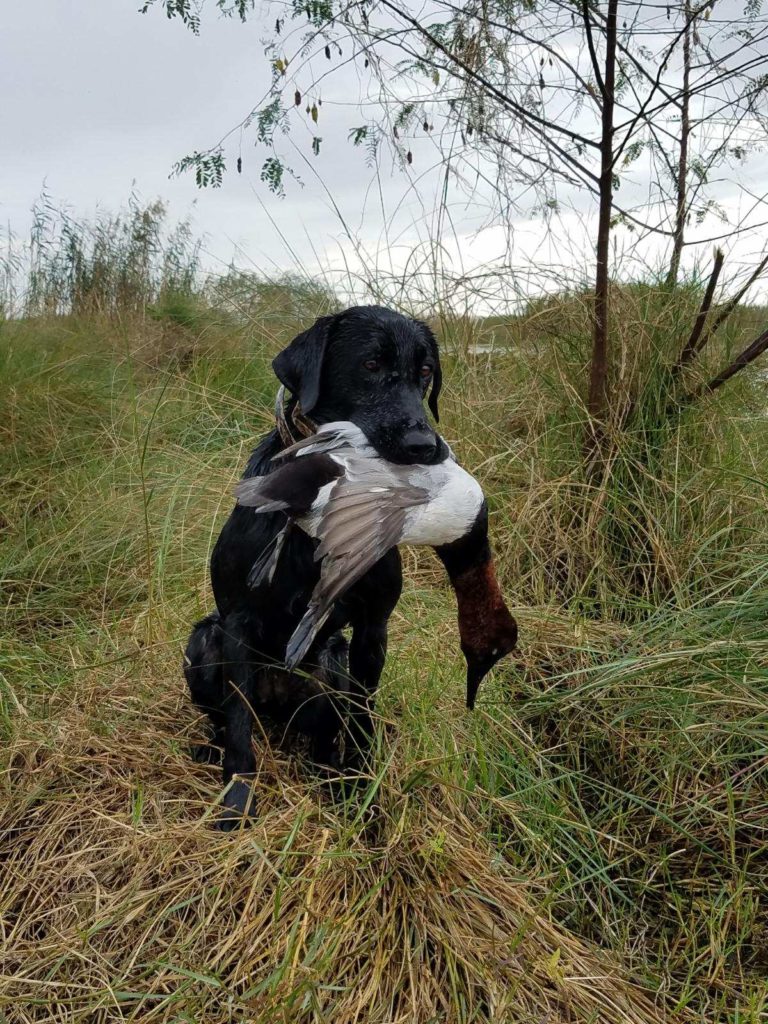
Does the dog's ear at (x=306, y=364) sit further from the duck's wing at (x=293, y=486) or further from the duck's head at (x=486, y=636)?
the duck's head at (x=486, y=636)

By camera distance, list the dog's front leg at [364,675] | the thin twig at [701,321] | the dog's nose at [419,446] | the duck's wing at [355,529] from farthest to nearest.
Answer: the thin twig at [701,321] → the dog's front leg at [364,675] → the dog's nose at [419,446] → the duck's wing at [355,529]

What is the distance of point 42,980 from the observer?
1.75 meters

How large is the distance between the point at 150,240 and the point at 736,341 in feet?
16.1

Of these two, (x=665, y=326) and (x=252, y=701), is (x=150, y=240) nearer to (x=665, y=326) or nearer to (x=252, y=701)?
(x=665, y=326)

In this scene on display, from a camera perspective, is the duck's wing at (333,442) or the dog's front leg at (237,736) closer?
the duck's wing at (333,442)

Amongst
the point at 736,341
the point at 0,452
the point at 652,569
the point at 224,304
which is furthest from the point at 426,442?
the point at 224,304

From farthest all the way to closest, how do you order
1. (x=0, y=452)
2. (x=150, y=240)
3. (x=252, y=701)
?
(x=150, y=240), (x=0, y=452), (x=252, y=701)

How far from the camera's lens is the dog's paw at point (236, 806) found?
6.71 feet

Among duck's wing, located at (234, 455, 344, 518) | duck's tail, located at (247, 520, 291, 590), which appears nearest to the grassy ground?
duck's tail, located at (247, 520, 291, 590)

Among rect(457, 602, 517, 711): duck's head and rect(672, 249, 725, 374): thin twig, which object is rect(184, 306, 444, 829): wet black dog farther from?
rect(672, 249, 725, 374): thin twig

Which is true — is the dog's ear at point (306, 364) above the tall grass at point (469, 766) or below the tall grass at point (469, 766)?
above

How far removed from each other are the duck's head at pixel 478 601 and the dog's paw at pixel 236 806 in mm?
560

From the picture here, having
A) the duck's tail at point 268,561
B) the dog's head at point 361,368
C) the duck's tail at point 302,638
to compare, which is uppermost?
the dog's head at point 361,368

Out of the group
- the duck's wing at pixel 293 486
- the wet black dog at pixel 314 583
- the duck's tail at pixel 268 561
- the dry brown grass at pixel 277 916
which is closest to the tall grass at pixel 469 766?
the dry brown grass at pixel 277 916
